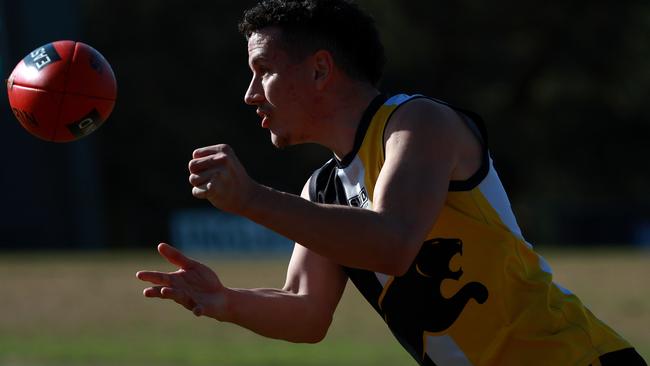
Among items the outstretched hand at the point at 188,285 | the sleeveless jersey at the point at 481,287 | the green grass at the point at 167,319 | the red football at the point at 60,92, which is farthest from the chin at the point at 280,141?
the green grass at the point at 167,319

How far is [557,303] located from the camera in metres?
4.39

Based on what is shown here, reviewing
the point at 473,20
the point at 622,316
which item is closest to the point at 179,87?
the point at 473,20

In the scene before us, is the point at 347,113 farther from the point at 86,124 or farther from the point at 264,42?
the point at 86,124

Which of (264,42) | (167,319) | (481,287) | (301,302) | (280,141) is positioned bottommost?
(167,319)

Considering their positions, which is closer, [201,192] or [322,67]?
[201,192]

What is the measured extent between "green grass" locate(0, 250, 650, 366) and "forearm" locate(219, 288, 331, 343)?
344 inches

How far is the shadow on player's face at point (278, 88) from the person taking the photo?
4348 mm

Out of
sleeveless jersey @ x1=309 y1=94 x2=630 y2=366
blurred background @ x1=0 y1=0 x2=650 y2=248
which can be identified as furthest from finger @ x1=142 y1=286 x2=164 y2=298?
blurred background @ x1=0 y1=0 x2=650 y2=248

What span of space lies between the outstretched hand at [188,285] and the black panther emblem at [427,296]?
0.63 meters

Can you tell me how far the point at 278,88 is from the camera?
435 centimetres

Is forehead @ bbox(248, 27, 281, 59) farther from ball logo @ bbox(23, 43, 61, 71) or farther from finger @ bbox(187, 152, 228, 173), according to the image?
ball logo @ bbox(23, 43, 61, 71)

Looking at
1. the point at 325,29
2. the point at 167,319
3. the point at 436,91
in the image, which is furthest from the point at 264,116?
the point at 436,91

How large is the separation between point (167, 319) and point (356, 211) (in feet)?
51.8

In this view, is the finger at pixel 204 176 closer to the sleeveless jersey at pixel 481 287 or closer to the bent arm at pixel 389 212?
the bent arm at pixel 389 212
